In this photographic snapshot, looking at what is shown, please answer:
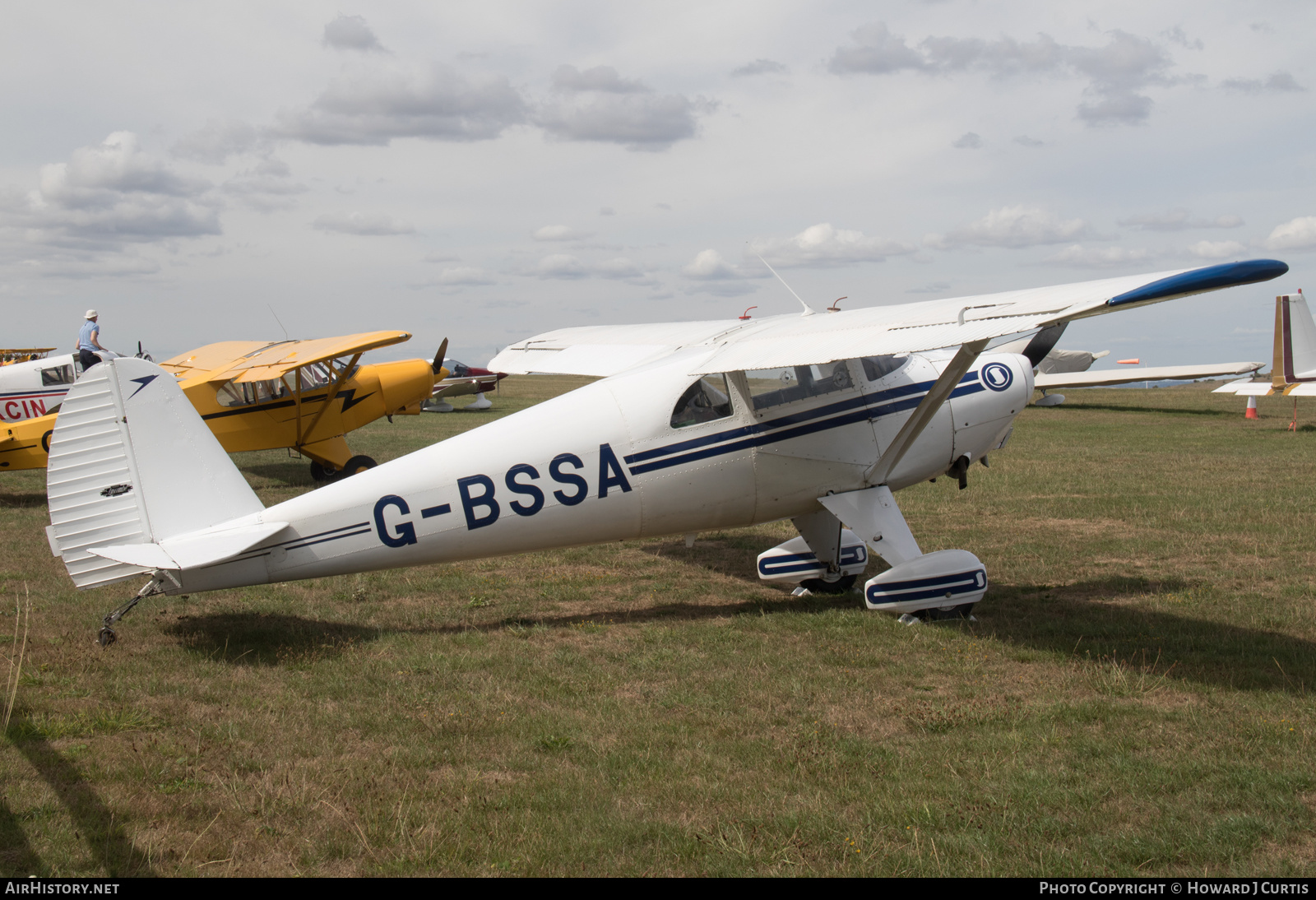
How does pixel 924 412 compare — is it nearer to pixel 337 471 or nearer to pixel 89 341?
pixel 337 471

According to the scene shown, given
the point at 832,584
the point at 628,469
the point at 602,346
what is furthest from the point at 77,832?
the point at 602,346

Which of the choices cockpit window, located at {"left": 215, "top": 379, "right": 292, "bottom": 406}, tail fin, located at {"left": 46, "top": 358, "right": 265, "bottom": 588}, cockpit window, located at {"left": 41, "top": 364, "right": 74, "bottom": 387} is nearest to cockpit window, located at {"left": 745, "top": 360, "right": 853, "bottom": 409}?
tail fin, located at {"left": 46, "top": 358, "right": 265, "bottom": 588}

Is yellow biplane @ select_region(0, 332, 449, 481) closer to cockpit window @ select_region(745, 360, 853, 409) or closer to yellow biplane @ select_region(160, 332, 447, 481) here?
yellow biplane @ select_region(160, 332, 447, 481)

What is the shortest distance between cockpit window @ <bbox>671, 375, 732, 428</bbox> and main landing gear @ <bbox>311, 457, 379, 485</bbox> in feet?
28.6

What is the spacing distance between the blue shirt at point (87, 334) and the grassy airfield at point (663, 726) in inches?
297

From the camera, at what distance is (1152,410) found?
27562 mm

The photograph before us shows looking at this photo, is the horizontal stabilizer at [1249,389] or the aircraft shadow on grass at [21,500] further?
the horizontal stabilizer at [1249,389]

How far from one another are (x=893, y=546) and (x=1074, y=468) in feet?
31.4

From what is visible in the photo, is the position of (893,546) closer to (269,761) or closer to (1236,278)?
(1236,278)

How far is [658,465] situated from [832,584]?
2177mm

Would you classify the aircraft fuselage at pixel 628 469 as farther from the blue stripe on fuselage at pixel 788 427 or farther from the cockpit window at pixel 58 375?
the cockpit window at pixel 58 375

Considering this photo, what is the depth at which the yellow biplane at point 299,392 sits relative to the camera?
44.0 ft

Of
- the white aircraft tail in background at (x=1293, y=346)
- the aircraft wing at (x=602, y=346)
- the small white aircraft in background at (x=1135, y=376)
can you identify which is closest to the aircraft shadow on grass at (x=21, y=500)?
the aircraft wing at (x=602, y=346)

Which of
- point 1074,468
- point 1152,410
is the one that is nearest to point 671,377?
point 1074,468
